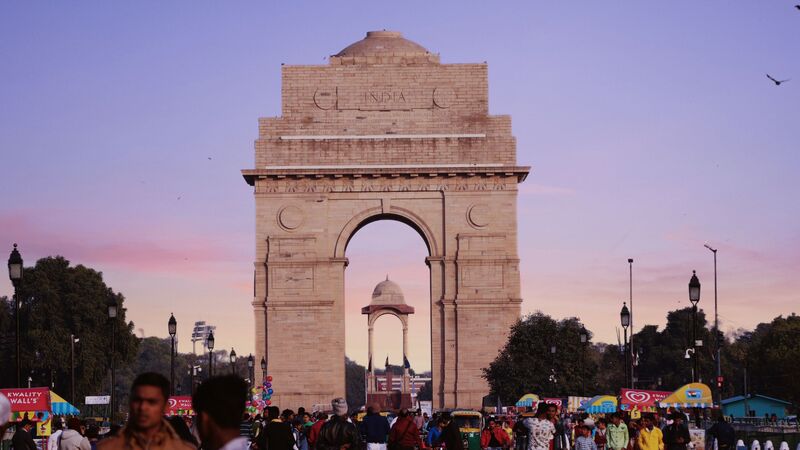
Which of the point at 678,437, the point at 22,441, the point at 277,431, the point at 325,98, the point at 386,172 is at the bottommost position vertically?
the point at 678,437

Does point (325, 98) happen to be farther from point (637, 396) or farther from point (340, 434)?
point (340, 434)

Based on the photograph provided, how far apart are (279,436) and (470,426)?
20.4 meters

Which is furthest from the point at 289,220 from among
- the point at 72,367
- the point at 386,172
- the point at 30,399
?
the point at 30,399

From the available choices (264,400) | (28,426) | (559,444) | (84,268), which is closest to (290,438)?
(28,426)

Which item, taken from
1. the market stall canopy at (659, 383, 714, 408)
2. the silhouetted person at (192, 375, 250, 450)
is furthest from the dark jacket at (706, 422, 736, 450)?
the silhouetted person at (192, 375, 250, 450)

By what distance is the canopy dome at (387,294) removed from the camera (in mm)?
123000

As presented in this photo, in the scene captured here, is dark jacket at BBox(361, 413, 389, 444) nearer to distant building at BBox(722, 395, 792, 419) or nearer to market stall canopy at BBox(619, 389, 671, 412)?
market stall canopy at BBox(619, 389, 671, 412)

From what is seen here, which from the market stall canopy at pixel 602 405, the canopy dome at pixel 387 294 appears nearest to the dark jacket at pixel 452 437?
the market stall canopy at pixel 602 405

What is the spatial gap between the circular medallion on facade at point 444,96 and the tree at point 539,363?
29.0 feet

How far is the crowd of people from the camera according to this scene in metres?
6.28

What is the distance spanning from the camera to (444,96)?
5634 centimetres

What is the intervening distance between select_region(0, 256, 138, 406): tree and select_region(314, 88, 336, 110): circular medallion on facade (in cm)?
2473

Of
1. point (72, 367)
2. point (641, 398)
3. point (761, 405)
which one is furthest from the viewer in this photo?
point (761, 405)

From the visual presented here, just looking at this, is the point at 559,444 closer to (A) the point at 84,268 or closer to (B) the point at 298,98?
(B) the point at 298,98
